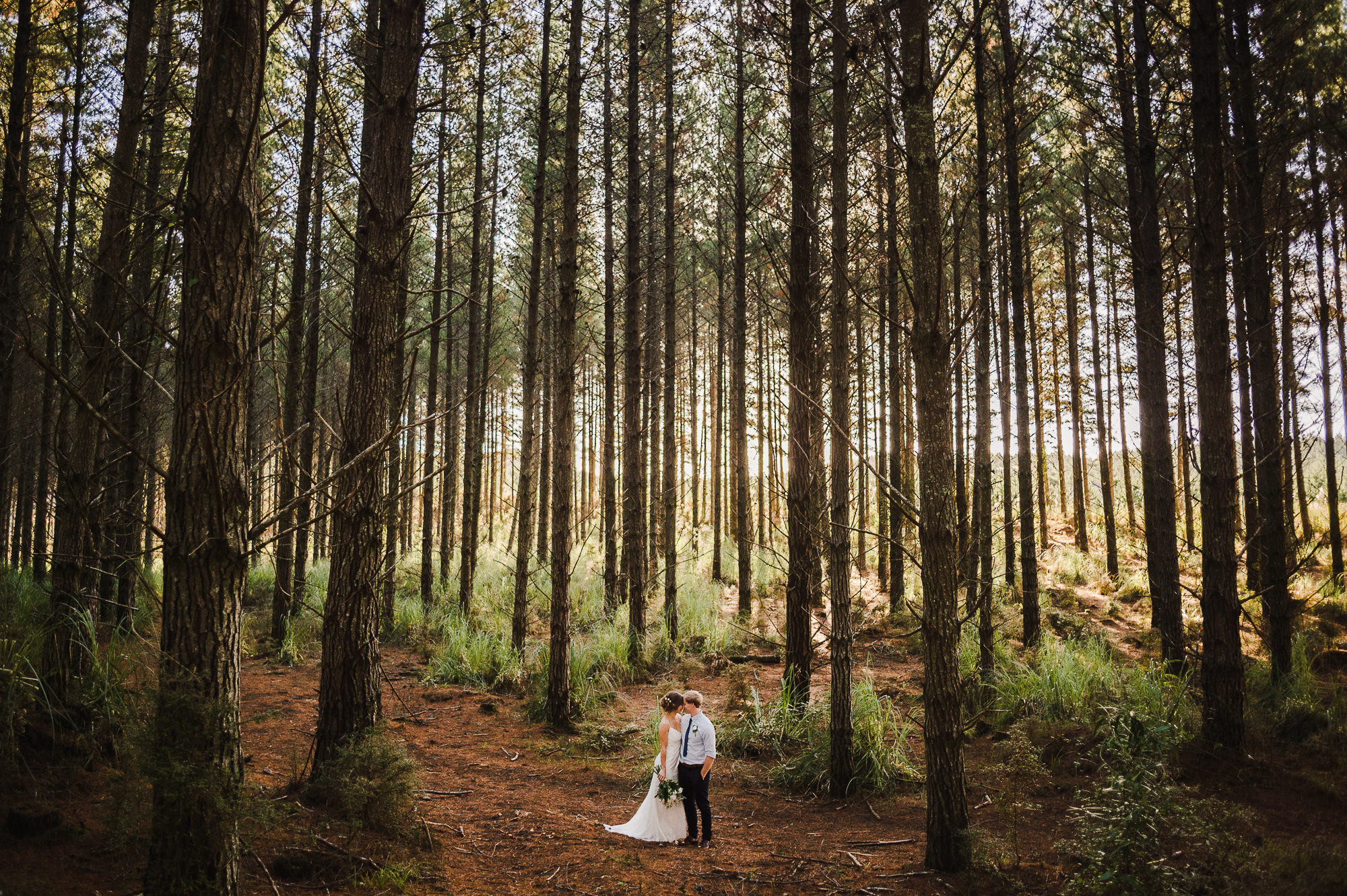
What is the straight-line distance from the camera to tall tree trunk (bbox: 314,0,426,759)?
4.85 m

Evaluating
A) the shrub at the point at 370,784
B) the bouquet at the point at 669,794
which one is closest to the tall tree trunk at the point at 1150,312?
the bouquet at the point at 669,794

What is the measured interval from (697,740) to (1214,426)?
5.10 metres

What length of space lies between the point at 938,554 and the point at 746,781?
3696mm

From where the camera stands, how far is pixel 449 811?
5.28m

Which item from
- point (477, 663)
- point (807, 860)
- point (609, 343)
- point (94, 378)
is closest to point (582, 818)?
point (807, 860)

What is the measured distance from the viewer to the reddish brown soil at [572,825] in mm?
3635

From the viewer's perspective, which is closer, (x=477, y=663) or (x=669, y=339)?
(x=477, y=663)

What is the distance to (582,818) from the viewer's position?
18.0 ft

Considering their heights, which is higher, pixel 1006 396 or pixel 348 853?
pixel 1006 396

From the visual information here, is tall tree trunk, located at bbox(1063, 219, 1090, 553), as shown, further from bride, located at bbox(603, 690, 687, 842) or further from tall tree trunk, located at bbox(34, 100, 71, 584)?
tall tree trunk, located at bbox(34, 100, 71, 584)

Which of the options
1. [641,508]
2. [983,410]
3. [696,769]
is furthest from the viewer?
[641,508]

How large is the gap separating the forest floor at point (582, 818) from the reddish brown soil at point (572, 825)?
1 cm

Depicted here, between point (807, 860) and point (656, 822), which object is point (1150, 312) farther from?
point (656, 822)

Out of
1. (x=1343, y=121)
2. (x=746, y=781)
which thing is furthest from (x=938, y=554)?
(x=1343, y=121)
